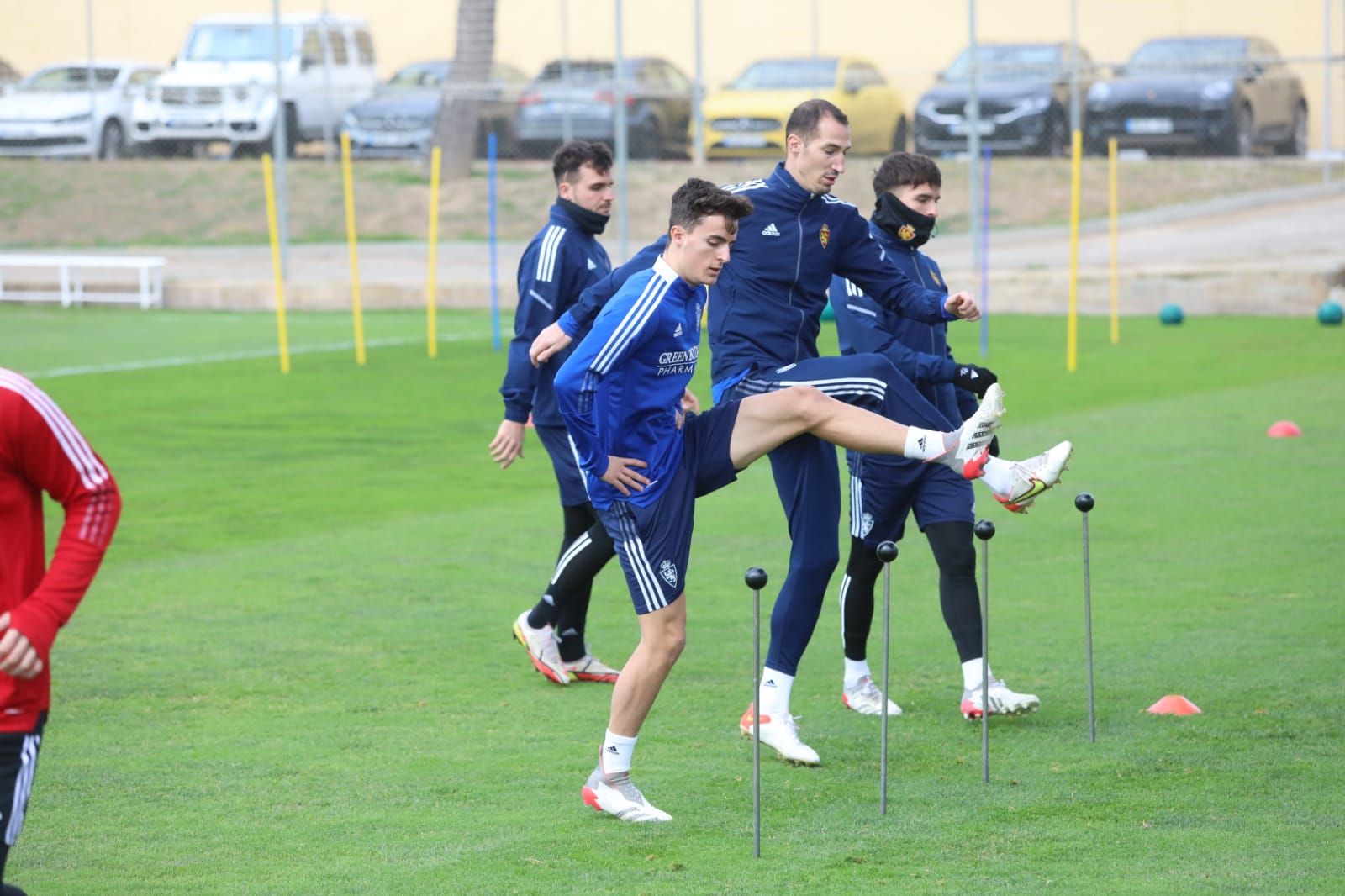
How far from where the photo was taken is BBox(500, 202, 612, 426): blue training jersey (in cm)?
829

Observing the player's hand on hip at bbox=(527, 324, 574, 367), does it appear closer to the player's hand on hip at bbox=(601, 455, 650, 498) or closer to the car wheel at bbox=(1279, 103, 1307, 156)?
the player's hand on hip at bbox=(601, 455, 650, 498)

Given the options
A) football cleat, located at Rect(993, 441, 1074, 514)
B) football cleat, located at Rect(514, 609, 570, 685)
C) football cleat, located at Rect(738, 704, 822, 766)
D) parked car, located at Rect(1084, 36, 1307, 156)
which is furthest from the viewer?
parked car, located at Rect(1084, 36, 1307, 156)

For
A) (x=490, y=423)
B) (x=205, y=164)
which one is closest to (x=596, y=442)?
(x=490, y=423)

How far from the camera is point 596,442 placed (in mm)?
6078

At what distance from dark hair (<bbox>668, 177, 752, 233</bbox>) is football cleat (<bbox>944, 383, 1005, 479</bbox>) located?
111 cm

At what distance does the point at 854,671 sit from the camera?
301 inches

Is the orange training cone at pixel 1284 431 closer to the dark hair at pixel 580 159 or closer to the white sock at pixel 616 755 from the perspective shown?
the dark hair at pixel 580 159

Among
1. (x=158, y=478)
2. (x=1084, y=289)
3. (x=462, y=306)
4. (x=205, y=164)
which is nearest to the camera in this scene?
(x=158, y=478)

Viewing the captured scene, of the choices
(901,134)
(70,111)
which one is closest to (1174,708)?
(901,134)

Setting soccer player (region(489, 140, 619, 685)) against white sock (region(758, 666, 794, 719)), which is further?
soccer player (region(489, 140, 619, 685))

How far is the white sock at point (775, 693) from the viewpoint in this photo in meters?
6.80

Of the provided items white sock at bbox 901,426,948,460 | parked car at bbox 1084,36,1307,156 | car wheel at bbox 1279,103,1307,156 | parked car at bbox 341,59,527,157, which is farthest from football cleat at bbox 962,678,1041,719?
parked car at bbox 341,59,527,157

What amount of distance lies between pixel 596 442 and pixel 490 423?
409 inches

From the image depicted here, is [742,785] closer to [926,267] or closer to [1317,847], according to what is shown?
[1317,847]
